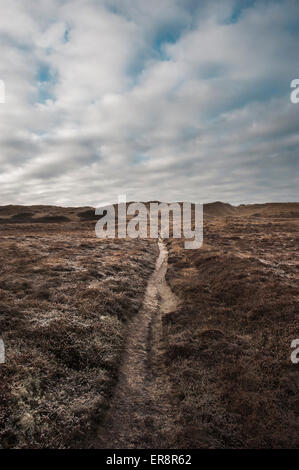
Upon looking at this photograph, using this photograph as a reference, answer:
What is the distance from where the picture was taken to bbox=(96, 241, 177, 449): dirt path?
8605 mm

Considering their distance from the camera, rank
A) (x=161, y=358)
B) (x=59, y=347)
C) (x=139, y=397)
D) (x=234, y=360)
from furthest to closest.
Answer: (x=161, y=358) → (x=59, y=347) → (x=234, y=360) → (x=139, y=397)

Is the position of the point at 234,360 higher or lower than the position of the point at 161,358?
higher

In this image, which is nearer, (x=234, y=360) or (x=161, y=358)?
(x=234, y=360)

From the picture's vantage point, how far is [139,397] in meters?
10.5

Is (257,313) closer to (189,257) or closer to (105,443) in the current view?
(105,443)

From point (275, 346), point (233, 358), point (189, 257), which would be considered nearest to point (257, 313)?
point (275, 346)

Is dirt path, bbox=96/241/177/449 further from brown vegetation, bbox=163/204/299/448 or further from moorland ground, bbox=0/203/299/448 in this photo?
brown vegetation, bbox=163/204/299/448

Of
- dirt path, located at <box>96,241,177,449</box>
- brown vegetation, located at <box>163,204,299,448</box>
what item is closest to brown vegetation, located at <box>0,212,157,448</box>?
dirt path, located at <box>96,241,177,449</box>

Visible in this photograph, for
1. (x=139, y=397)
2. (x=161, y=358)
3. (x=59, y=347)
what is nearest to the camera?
(x=139, y=397)

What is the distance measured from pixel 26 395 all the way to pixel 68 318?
6225mm

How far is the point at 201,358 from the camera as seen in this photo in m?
12.8

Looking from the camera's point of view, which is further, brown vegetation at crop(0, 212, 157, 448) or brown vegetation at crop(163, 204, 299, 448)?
brown vegetation at crop(163, 204, 299, 448)

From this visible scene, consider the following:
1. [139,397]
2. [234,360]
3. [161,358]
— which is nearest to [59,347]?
[139,397]

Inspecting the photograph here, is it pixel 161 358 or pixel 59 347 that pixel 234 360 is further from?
A: pixel 59 347
